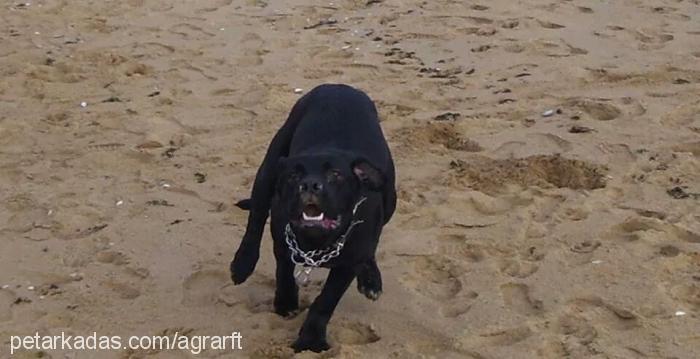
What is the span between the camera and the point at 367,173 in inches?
165

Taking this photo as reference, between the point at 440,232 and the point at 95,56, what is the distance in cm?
401

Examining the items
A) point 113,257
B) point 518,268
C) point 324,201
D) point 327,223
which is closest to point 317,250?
point 327,223

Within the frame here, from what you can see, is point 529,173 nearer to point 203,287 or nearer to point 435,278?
point 435,278

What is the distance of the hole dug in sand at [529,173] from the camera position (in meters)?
6.05

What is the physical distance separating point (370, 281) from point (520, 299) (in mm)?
638

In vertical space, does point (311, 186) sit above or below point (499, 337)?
above

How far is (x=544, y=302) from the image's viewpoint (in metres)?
4.79

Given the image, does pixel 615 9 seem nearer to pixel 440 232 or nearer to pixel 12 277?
pixel 440 232

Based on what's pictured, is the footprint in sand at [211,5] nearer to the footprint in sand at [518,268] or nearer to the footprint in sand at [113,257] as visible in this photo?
the footprint in sand at [113,257]

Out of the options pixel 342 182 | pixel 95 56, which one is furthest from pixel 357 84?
pixel 342 182

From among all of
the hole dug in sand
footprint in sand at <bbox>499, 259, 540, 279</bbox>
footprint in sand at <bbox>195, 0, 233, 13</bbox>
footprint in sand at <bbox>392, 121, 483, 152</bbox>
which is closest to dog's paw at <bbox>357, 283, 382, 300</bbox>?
footprint in sand at <bbox>499, 259, 540, 279</bbox>

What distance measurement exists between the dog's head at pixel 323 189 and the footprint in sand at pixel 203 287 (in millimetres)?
890

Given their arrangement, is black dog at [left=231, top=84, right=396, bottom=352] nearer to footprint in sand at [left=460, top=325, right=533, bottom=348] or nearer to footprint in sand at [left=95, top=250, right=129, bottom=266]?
footprint in sand at [left=460, top=325, right=533, bottom=348]

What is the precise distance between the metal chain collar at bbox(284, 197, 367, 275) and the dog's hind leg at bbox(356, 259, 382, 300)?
51 cm
